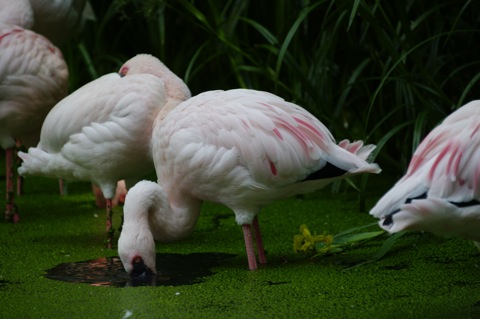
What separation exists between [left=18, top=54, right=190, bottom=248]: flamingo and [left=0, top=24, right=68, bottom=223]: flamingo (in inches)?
17.5

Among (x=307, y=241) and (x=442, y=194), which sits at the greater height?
(x=442, y=194)

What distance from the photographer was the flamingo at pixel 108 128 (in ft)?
14.3

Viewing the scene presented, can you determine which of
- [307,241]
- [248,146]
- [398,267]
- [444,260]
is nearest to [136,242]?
[248,146]

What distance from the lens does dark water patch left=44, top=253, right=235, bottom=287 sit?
371 cm

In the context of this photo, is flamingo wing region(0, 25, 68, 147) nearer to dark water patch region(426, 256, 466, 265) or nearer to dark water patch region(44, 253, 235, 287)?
dark water patch region(44, 253, 235, 287)

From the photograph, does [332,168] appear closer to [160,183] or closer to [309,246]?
[309,246]

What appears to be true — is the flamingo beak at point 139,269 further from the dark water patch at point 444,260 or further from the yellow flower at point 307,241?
the dark water patch at point 444,260

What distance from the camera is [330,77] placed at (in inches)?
211

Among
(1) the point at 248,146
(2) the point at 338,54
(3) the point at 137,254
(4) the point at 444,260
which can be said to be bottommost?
(4) the point at 444,260

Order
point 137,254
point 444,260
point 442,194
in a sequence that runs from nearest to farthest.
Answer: point 442,194, point 137,254, point 444,260

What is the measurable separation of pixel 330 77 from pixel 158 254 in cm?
176

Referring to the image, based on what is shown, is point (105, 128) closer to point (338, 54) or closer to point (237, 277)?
point (237, 277)

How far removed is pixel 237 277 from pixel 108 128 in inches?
44.8

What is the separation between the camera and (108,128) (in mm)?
4363
